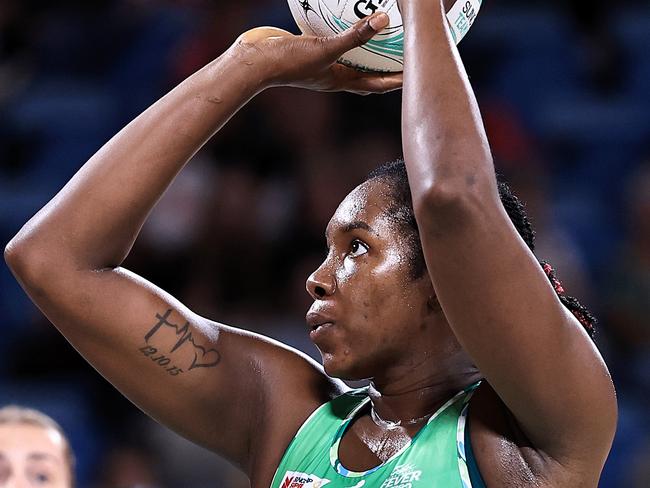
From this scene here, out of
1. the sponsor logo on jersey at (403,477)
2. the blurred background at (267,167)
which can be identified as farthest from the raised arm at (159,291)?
the blurred background at (267,167)

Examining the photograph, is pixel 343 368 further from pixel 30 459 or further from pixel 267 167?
pixel 267 167

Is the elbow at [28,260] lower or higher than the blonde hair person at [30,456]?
higher

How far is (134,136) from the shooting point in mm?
2232

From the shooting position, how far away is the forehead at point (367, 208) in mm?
2186

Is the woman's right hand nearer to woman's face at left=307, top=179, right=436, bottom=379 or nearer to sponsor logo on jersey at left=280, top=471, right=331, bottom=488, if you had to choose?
woman's face at left=307, top=179, right=436, bottom=379

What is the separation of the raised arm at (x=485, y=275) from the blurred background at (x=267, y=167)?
2693 mm

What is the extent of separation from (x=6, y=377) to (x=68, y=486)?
280cm

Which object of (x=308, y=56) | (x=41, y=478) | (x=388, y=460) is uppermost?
(x=308, y=56)

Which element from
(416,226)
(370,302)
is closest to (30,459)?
(370,302)

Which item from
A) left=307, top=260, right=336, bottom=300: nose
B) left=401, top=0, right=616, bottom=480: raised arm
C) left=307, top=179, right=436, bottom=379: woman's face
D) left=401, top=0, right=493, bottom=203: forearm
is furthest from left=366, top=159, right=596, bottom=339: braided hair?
left=401, top=0, right=493, bottom=203: forearm

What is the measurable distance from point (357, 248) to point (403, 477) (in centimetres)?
44

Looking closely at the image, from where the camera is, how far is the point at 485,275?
1.78m

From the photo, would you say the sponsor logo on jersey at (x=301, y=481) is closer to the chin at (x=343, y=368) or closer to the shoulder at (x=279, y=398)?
the shoulder at (x=279, y=398)

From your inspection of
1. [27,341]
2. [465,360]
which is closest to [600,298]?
[27,341]
